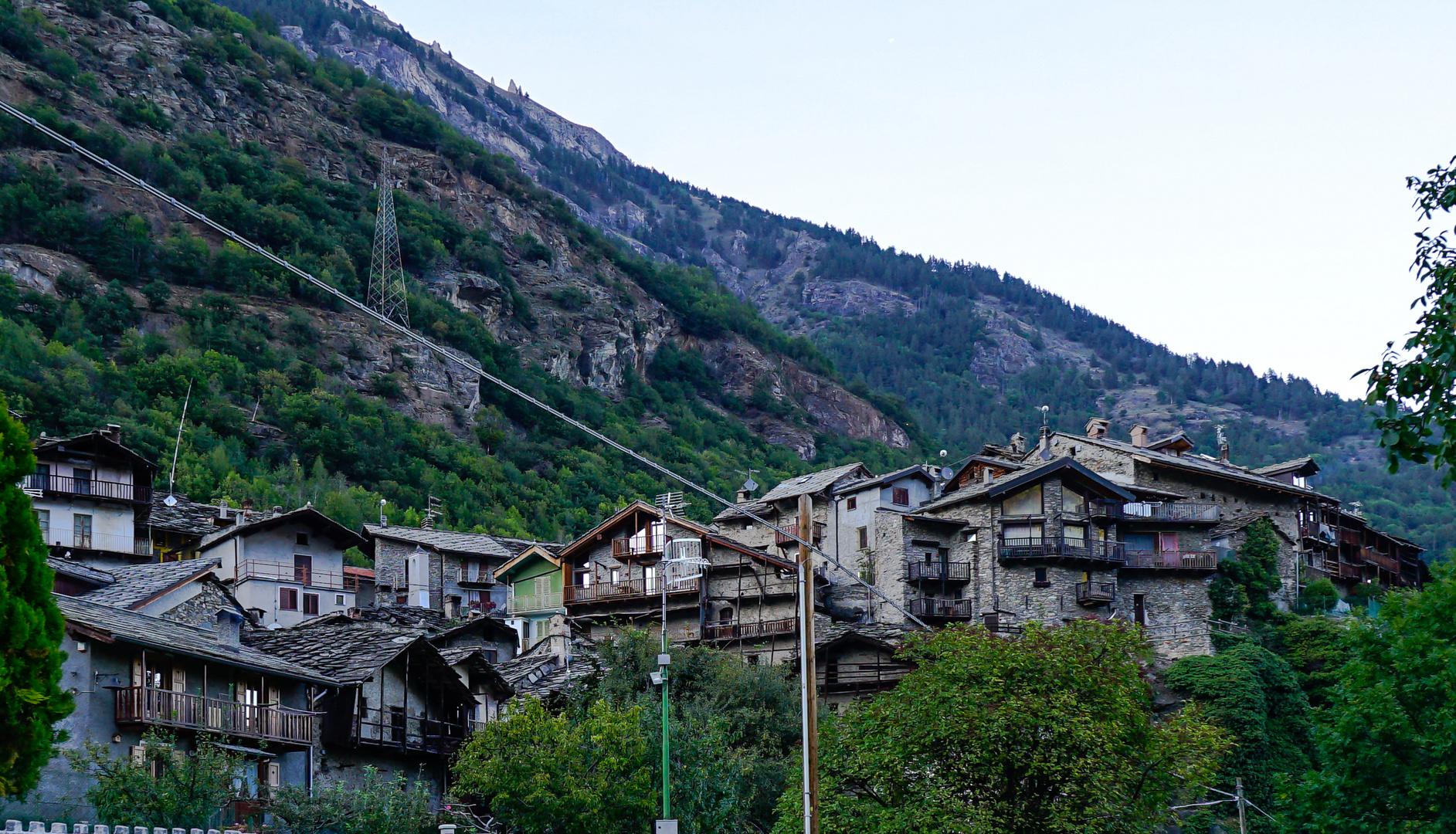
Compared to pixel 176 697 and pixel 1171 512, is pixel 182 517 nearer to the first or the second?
pixel 176 697

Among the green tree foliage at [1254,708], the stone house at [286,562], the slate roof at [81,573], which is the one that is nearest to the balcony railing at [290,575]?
the stone house at [286,562]

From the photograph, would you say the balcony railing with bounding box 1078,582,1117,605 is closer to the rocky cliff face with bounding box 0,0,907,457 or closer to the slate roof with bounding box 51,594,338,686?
the slate roof with bounding box 51,594,338,686

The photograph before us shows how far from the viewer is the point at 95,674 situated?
3778 centimetres

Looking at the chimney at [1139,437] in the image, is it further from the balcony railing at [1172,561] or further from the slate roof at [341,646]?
the slate roof at [341,646]

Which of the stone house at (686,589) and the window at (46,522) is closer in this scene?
the window at (46,522)

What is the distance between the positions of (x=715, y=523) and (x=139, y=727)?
5332 centimetres

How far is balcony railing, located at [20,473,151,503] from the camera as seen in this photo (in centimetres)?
7362

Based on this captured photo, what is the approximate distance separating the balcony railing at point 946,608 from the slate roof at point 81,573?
3709 centimetres

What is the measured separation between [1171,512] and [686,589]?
25827mm

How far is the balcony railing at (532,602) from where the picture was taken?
81.9 meters

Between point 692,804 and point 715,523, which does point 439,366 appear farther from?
point 692,804

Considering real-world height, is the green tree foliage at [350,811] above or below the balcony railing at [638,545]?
below

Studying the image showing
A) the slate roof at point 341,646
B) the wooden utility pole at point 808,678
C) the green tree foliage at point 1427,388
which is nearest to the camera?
the green tree foliage at point 1427,388

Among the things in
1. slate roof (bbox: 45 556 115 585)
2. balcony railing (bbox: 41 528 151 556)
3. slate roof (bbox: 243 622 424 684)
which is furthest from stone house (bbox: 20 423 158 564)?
slate roof (bbox: 243 622 424 684)
